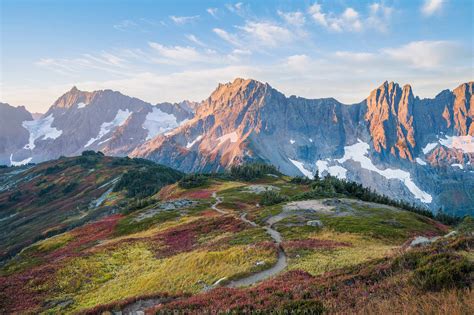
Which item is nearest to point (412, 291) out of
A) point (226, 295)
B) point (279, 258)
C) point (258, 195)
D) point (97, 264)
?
point (226, 295)

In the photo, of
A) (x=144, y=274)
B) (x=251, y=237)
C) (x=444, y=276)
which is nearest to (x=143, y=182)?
(x=251, y=237)

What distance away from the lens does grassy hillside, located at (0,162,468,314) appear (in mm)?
13859

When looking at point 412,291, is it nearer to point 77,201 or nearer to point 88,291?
point 88,291

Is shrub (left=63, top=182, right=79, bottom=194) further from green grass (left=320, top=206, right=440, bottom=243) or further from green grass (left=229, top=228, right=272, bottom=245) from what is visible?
green grass (left=320, top=206, right=440, bottom=243)

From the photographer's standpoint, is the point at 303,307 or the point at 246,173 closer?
the point at 303,307

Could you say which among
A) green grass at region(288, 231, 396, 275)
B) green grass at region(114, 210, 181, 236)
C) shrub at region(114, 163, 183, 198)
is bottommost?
shrub at region(114, 163, 183, 198)

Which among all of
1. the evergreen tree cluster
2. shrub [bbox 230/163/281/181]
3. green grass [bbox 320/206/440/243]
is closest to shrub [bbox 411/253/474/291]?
green grass [bbox 320/206/440/243]

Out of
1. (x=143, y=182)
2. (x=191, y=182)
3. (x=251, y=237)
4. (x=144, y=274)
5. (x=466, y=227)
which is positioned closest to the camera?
(x=144, y=274)

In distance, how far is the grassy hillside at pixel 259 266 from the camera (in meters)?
13.9

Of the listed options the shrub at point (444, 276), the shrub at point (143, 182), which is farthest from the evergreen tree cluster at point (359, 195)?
the shrub at point (143, 182)

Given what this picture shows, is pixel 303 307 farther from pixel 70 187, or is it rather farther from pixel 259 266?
pixel 70 187

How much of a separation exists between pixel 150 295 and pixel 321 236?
2798 cm

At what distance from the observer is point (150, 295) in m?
22.2

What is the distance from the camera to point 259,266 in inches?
1122
